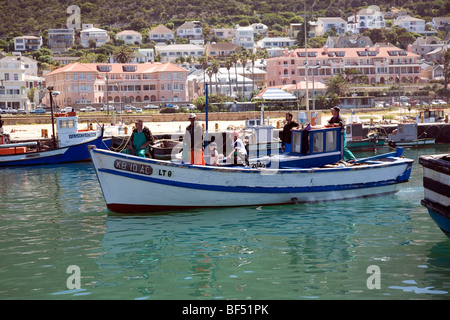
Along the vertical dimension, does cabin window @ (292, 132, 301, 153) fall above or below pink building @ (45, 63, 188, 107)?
below

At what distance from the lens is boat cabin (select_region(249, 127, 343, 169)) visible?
22.3 m

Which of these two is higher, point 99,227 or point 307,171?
point 307,171

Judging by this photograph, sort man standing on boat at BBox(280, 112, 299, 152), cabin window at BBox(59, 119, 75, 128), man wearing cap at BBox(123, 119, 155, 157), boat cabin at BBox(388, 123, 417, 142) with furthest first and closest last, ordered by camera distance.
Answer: boat cabin at BBox(388, 123, 417, 142), cabin window at BBox(59, 119, 75, 128), man standing on boat at BBox(280, 112, 299, 152), man wearing cap at BBox(123, 119, 155, 157)

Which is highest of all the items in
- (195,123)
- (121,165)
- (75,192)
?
(195,123)

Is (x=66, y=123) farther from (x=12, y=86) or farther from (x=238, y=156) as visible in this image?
(x=12, y=86)

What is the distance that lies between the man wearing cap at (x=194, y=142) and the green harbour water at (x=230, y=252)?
180 centimetres

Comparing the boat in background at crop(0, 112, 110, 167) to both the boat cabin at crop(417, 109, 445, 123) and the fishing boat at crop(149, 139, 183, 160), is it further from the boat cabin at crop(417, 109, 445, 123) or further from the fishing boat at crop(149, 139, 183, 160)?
the boat cabin at crop(417, 109, 445, 123)

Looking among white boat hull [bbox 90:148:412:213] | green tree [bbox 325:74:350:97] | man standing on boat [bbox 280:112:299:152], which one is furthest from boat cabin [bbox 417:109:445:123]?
green tree [bbox 325:74:350:97]

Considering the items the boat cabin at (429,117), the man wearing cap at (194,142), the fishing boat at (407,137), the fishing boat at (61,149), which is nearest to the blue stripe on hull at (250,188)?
the man wearing cap at (194,142)

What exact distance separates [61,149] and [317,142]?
2720 centimetres
